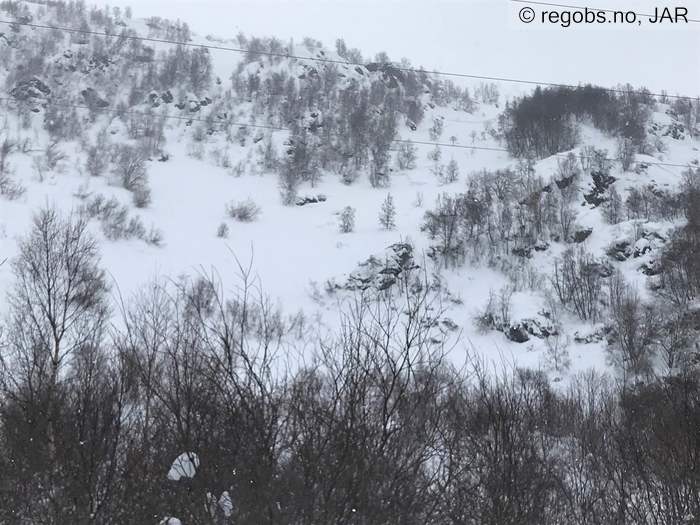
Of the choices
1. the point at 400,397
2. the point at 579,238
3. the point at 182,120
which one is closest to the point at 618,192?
the point at 579,238

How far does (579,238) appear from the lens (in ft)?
113

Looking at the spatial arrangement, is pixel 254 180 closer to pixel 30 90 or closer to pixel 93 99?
pixel 93 99

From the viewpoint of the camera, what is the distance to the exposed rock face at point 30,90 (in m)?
50.1

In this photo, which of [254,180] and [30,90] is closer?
[254,180]

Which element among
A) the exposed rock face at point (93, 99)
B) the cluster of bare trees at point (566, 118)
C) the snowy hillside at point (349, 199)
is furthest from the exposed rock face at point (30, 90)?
the cluster of bare trees at point (566, 118)

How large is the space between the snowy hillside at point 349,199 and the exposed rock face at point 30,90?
9.2 inches

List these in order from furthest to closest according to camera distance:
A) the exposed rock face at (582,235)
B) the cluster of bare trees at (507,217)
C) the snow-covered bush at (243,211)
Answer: the snow-covered bush at (243,211) → the cluster of bare trees at (507,217) → the exposed rock face at (582,235)

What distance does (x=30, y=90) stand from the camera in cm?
5081

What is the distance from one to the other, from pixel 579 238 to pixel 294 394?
35749 millimetres

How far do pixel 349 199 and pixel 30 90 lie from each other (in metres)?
40.9

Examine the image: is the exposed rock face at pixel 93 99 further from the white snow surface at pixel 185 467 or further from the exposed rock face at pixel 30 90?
the white snow surface at pixel 185 467

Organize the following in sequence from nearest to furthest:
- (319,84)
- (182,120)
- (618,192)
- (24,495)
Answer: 1. (24,495)
2. (618,192)
3. (182,120)
4. (319,84)

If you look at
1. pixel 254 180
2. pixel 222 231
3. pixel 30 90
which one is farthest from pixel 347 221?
pixel 30 90

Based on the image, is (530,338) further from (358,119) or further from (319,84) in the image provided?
(319,84)
